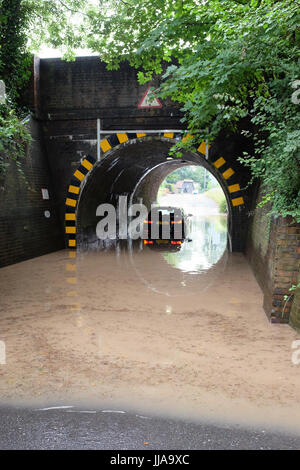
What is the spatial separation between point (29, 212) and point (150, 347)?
7.75 meters

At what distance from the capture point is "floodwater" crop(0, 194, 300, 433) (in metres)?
3.77

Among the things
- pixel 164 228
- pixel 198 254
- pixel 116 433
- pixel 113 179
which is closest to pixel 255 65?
pixel 116 433

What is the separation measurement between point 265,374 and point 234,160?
874 cm

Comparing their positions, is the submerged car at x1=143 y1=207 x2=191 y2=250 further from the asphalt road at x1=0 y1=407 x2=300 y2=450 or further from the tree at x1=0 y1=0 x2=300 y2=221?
the asphalt road at x1=0 y1=407 x2=300 y2=450

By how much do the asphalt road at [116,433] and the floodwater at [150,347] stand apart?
157 millimetres

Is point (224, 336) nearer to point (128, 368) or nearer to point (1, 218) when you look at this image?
point (128, 368)

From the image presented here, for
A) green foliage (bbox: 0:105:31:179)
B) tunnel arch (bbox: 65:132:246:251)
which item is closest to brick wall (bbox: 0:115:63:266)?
green foliage (bbox: 0:105:31:179)

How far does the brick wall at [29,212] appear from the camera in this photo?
1044 centimetres

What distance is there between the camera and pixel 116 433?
3.27m

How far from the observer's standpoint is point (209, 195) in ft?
172

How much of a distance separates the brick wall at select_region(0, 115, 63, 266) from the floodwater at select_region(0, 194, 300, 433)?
1.58 m

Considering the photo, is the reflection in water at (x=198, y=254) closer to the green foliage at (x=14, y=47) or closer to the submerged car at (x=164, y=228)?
the submerged car at (x=164, y=228)

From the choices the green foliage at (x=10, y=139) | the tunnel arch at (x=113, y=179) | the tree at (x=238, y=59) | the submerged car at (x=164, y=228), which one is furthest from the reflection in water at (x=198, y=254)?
the green foliage at (x=10, y=139)
